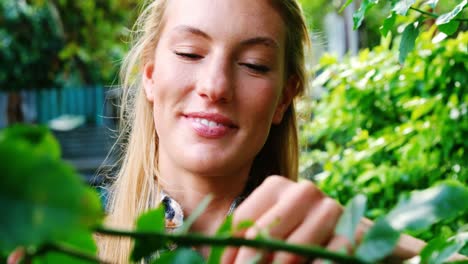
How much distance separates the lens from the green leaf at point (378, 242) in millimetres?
422

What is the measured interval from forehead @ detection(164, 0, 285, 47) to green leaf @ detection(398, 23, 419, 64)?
272 mm

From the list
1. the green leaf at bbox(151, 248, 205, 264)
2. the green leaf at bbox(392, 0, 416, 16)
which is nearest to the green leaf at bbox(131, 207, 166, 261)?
the green leaf at bbox(151, 248, 205, 264)

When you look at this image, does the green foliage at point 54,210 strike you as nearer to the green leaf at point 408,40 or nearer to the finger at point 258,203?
the finger at point 258,203

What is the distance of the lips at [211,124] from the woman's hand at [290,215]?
0.62m

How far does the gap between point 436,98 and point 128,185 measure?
3.16ft

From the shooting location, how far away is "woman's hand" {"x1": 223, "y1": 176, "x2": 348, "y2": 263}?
2.12 ft

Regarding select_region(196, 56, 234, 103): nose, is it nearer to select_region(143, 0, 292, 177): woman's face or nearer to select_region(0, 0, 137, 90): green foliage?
select_region(143, 0, 292, 177): woman's face

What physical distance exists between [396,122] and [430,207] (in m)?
2.02

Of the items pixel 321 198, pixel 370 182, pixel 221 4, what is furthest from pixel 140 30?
pixel 321 198

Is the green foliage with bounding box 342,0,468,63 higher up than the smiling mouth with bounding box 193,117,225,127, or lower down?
higher up

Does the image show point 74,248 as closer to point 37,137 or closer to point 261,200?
point 37,137

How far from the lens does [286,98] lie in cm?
168

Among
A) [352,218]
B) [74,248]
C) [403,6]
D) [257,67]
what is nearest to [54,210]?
[74,248]

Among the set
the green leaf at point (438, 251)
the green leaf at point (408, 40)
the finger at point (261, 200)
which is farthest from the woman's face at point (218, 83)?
the green leaf at point (438, 251)
